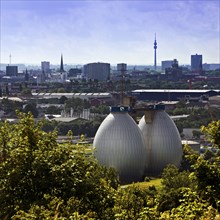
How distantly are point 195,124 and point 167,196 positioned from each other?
188 ft

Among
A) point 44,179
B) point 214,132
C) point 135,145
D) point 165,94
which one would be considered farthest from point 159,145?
point 165,94

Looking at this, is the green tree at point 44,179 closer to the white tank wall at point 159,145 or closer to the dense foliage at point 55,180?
the dense foliage at point 55,180

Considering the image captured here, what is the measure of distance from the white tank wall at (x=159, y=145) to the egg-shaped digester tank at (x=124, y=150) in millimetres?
2603

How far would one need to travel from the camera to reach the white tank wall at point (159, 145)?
166 ft

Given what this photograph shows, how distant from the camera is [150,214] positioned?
42.8ft

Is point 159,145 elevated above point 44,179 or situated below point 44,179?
below

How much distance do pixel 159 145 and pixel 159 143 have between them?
0.59 ft

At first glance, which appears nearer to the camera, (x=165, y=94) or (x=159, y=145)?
(x=159, y=145)

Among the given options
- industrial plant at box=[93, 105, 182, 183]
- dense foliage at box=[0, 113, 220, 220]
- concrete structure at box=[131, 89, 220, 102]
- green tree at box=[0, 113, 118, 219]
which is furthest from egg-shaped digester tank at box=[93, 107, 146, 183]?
concrete structure at box=[131, 89, 220, 102]

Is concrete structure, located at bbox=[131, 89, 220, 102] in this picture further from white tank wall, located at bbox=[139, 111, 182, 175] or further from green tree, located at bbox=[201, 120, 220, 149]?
green tree, located at bbox=[201, 120, 220, 149]

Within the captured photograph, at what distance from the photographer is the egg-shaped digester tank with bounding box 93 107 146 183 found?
47.7 m

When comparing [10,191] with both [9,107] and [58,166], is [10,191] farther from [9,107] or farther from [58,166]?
[9,107]

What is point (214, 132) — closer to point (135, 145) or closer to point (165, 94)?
point (135, 145)

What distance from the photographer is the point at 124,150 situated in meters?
47.7
